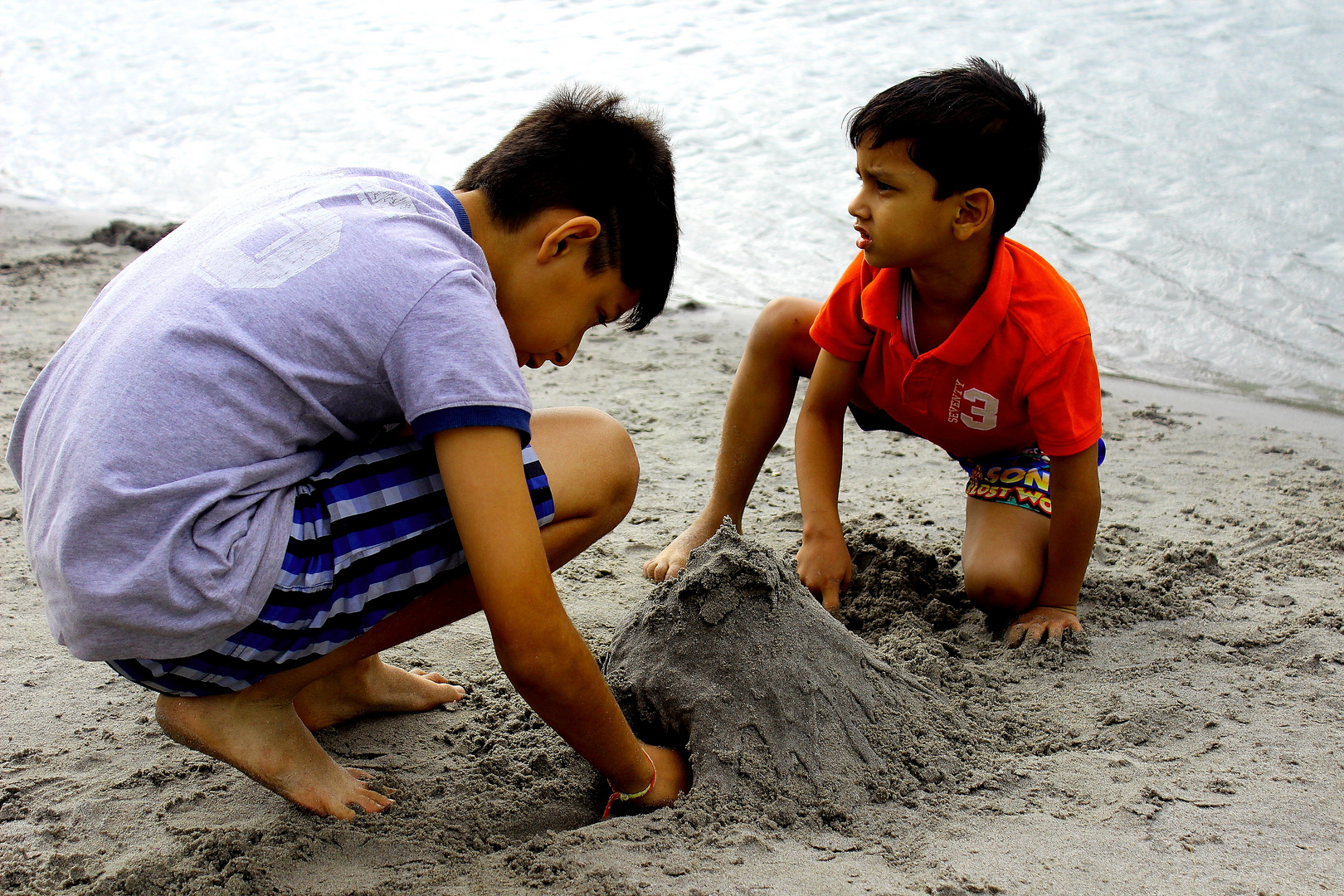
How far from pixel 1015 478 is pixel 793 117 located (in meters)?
5.15

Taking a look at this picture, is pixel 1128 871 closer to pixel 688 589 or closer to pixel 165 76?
pixel 688 589

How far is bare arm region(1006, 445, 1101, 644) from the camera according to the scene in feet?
6.47

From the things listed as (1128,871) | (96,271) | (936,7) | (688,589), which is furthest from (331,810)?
(936,7)

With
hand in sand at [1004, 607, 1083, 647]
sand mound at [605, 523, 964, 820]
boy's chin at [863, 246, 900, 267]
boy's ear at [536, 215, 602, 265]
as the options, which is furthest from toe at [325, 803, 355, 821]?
boy's chin at [863, 246, 900, 267]

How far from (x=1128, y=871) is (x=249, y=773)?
1.22m

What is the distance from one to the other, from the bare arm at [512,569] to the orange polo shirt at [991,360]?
109 centimetres

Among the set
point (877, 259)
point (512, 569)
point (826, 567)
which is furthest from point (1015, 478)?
point (512, 569)

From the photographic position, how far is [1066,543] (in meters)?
2.01

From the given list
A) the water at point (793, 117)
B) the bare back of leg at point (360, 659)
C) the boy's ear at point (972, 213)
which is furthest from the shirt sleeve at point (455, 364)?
the water at point (793, 117)

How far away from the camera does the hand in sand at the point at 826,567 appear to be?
214 cm

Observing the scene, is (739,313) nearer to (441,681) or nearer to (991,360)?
(991,360)

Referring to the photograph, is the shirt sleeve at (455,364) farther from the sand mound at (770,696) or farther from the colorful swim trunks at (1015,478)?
the colorful swim trunks at (1015,478)

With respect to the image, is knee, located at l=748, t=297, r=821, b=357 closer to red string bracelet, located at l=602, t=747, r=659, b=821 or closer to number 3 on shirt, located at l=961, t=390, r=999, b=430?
number 3 on shirt, located at l=961, t=390, r=999, b=430

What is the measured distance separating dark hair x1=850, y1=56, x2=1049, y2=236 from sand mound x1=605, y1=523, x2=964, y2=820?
32.4 inches
